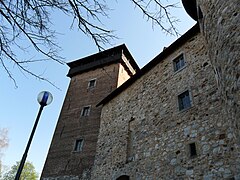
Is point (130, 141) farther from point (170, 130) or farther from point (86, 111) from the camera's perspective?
point (86, 111)

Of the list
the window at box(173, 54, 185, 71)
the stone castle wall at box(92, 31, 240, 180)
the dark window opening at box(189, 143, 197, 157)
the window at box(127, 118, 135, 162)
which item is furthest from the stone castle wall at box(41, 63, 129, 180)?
the dark window opening at box(189, 143, 197, 157)

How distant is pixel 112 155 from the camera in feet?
31.7

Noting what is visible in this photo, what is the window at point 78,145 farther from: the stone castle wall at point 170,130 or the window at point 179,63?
the window at point 179,63

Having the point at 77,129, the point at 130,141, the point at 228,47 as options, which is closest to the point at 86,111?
the point at 77,129

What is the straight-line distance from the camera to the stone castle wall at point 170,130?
18.2ft

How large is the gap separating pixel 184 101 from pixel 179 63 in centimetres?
178

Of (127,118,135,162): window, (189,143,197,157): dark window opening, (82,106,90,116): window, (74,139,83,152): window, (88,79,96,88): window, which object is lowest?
(189,143,197,157): dark window opening

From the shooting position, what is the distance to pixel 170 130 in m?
7.15

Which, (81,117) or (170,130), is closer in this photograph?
(170,130)

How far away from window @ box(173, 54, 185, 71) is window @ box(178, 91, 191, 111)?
122cm

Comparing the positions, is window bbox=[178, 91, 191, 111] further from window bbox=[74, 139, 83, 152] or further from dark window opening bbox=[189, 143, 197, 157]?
window bbox=[74, 139, 83, 152]

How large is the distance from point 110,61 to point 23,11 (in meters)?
13.2

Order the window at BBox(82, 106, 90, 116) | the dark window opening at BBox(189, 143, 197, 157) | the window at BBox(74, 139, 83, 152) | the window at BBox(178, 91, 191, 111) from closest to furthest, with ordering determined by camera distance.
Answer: the dark window opening at BBox(189, 143, 197, 157) → the window at BBox(178, 91, 191, 111) → the window at BBox(74, 139, 83, 152) → the window at BBox(82, 106, 90, 116)

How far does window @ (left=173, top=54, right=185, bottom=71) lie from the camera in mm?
8174
